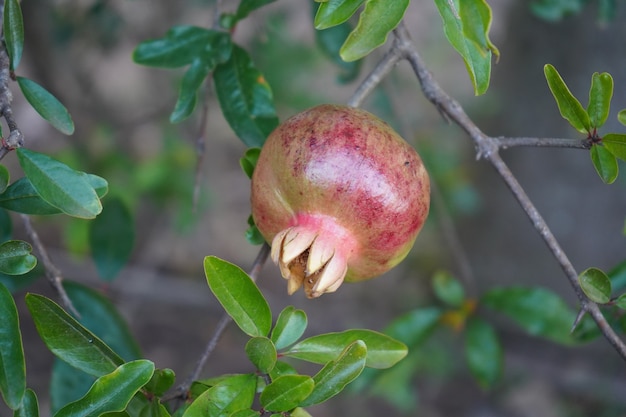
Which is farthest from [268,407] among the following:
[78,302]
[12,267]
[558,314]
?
[558,314]

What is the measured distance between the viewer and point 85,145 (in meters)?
1.96

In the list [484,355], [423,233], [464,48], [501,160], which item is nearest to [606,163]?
[501,160]

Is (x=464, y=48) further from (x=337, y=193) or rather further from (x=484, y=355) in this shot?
(x=484, y=355)

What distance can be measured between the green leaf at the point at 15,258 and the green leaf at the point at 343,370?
0.38 m

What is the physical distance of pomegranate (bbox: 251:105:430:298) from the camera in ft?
2.58

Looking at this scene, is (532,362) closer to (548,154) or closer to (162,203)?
(548,154)

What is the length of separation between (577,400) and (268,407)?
191 cm

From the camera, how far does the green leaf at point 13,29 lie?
2.53 ft

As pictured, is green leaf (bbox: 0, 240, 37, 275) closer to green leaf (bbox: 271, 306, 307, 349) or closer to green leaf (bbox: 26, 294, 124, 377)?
green leaf (bbox: 26, 294, 124, 377)

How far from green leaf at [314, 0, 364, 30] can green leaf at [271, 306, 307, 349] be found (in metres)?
0.37

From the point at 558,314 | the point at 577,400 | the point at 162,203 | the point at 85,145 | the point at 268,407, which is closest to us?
the point at 268,407

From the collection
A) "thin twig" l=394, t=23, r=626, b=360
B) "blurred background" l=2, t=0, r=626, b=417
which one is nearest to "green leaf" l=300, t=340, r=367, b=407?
"thin twig" l=394, t=23, r=626, b=360

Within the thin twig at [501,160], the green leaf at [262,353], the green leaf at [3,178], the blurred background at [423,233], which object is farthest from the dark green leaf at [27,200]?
the blurred background at [423,233]

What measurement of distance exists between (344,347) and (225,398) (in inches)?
6.7
